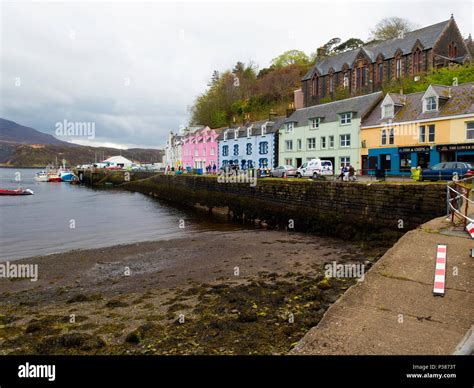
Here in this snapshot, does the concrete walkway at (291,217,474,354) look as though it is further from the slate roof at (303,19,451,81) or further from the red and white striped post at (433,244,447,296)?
the slate roof at (303,19,451,81)

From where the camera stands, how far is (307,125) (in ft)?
132

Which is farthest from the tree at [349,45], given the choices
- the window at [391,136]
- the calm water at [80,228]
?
the calm water at [80,228]

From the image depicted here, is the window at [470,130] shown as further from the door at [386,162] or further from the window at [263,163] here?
the window at [263,163]

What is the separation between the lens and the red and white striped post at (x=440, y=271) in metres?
6.63

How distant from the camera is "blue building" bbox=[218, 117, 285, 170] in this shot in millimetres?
45312

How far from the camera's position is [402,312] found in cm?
599

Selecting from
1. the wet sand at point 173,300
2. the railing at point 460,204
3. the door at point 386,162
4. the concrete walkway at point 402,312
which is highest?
the door at point 386,162

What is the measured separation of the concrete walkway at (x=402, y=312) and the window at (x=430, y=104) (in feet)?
80.1

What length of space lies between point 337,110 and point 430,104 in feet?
33.3

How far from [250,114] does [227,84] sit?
10.9 meters

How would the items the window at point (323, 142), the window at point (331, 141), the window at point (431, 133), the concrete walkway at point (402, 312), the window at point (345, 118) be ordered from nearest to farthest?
1. the concrete walkway at point (402, 312)
2. the window at point (431, 133)
3. the window at point (345, 118)
4. the window at point (331, 141)
5. the window at point (323, 142)

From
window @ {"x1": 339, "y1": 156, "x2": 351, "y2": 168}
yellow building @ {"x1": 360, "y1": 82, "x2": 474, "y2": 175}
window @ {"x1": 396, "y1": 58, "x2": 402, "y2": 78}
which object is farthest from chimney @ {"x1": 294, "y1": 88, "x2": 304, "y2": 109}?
yellow building @ {"x1": 360, "y1": 82, "x2": 474, "y2": 175}

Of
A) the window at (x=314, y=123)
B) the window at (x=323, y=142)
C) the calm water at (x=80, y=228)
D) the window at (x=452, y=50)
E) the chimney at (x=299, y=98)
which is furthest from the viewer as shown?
the chimney at (x=299, y=98)

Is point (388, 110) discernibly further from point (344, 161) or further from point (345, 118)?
point (344, 161)
